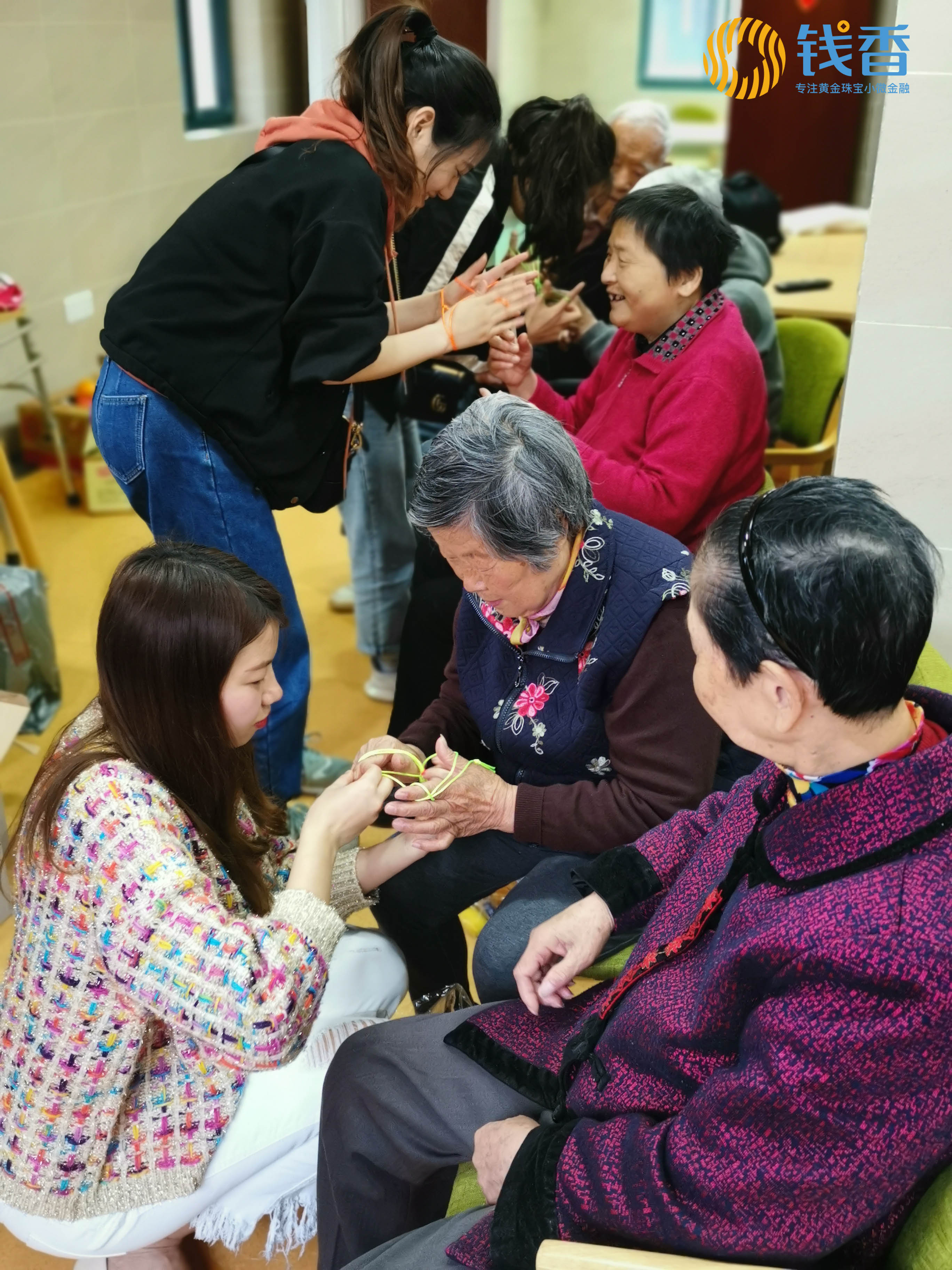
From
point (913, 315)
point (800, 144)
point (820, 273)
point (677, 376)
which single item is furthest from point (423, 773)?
point (800, 144)

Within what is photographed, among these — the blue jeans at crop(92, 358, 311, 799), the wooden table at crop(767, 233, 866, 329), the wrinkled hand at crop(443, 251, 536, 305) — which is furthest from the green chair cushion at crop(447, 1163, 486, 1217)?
the wooden table at crop(767, 233, 866, 329)

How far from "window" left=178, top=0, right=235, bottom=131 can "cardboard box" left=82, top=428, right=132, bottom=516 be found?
1522 mm

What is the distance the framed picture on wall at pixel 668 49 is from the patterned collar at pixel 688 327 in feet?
16.2

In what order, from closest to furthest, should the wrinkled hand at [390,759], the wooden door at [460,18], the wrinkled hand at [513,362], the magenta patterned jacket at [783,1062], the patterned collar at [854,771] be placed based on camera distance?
the magenta patterned jacket at [783,1062], the patterned collar at [854,771], the wrinkled hand at [390,759], the wrinkled hand at [513,362], the wooden door at [460,18]

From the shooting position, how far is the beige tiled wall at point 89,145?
125 inches

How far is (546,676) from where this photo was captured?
167cm

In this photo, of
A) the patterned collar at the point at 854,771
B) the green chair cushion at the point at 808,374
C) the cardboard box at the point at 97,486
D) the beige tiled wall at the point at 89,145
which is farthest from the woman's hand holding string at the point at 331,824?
the cardboard box at the point at 97,486

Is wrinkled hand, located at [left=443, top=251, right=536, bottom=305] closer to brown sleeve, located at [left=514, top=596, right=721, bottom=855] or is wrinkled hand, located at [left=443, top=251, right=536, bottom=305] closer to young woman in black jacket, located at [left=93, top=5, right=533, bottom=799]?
young woman in black jacket, located at [left=93, top=5, right=533, bottom=799]

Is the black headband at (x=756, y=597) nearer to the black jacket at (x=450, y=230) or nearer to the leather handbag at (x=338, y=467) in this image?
the leather handbag at (x=338, y=467)

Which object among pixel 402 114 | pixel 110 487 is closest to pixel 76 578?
pixel 110 487

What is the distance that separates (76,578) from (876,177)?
2856 mm

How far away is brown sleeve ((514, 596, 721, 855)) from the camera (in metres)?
1.56

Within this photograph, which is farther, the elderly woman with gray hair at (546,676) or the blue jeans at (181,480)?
the blue jeans at (181,480)

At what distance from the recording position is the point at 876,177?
212 centimetres
